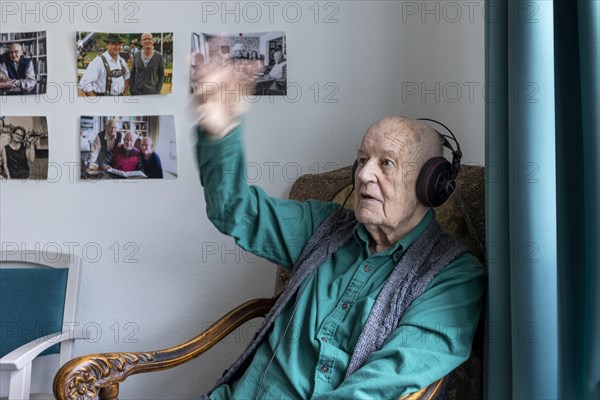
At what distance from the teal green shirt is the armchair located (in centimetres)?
7

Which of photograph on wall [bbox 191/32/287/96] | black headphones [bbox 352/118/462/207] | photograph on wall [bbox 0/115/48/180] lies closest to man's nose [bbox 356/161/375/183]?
black headphones [bbox 352/118/462/207]

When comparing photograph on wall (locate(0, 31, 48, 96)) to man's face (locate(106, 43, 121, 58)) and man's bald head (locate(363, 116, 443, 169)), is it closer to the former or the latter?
man's face (locate(106, 43, 121, 58))

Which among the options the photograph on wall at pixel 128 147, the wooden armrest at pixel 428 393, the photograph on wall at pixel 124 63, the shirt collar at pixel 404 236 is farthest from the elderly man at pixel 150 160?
the wooden armrest at pixel 428 393

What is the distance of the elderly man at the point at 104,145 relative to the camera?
204 cm

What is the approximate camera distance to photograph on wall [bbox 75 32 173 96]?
202 centimetres

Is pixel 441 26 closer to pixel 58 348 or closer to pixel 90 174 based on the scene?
pixel 90 174

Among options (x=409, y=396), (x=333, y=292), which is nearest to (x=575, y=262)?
(x=409, y=396)

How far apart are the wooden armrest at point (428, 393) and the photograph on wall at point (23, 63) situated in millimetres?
1503

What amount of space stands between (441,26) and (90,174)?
1.15 m

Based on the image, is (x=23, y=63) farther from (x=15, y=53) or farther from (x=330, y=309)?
(x=330, y=309)

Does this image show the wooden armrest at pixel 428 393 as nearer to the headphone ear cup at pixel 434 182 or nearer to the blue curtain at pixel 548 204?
the blue curtain at pixel 548 204

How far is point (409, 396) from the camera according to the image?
1.18 metres

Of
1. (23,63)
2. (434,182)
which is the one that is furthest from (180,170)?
(434,182)

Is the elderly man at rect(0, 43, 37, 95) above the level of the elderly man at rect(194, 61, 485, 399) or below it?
above
